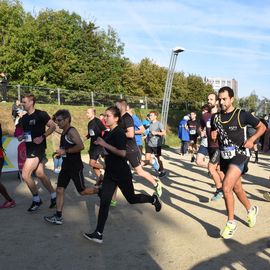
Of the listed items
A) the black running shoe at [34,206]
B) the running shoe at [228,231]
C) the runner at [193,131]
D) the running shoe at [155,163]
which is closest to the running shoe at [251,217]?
the running shoe at [228,231]

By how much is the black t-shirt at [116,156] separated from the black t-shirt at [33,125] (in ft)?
6.17

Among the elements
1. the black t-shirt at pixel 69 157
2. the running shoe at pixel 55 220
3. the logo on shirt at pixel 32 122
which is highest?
the logo on shirt at pixel 32 122

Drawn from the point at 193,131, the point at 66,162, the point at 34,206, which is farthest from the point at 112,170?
the point at 193,131

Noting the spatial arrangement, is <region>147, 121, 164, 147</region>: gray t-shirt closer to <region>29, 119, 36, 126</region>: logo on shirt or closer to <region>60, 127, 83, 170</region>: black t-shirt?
<region>29, 119, 36, 126</region>: logo on shirt

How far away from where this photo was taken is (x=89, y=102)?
25516mm

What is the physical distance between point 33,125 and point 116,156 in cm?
213

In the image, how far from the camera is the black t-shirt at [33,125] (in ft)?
21.8

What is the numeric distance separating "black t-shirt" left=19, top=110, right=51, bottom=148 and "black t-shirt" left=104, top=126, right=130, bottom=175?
1881 millimetres

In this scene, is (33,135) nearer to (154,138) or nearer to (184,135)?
(154,138)

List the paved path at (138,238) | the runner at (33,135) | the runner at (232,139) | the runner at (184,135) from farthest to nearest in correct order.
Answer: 1. the runner at (184,135)
2. the runner at (33,135)
3. the runner at (232,139)
4. the paved path at (138,238)

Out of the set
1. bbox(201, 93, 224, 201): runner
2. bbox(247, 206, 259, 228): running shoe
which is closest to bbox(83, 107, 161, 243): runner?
bbox(247, 206, 259, 228): running shoe

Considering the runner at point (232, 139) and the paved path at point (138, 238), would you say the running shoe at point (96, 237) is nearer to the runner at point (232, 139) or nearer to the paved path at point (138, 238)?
the paved path at point (138, 238)

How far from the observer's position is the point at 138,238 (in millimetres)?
5234

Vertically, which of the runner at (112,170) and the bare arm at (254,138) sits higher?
the bare arm at (254,138)
